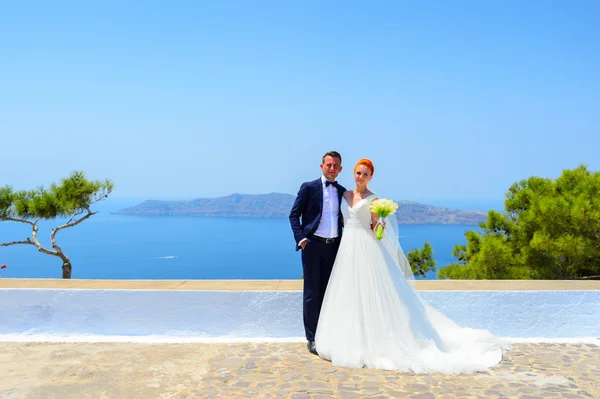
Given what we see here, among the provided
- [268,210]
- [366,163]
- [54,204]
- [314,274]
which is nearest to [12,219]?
[54,204]

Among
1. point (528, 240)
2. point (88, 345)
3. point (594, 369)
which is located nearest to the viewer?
point (594, 369)

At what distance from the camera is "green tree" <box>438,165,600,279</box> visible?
9031 millimetres

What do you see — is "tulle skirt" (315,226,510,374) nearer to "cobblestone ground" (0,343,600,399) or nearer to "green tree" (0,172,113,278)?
"cobblestone ground" (0,343,600,399)

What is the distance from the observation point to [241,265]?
7769 centimetres

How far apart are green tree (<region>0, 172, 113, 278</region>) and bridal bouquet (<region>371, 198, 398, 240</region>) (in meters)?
10.4

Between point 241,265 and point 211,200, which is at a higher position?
point 211,200

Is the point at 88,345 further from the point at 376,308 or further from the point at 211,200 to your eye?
the point at 211,200

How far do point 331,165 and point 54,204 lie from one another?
10.2 metres

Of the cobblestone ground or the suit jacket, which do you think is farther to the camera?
the suit jacket

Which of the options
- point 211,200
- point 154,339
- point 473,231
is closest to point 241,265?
point 211,200

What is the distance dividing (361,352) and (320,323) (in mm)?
395

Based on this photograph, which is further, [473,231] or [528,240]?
[473,231]

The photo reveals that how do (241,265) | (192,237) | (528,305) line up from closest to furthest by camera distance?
(528,305) → (241,265) → (192,237)

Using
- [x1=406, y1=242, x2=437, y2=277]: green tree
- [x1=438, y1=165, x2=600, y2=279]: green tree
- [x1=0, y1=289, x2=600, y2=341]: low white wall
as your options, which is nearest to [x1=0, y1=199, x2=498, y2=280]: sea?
[x1=406, y1=242, x2=437, y2=277]: green tree
